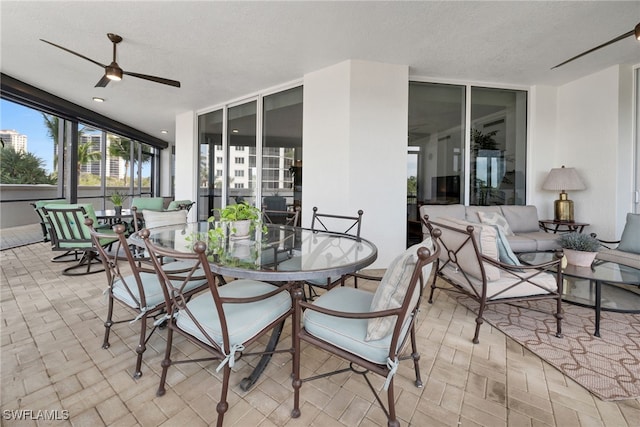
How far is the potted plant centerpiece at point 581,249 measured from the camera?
94.3 inches

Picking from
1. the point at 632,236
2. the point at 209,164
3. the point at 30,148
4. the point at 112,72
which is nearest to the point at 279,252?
the point at 112,72

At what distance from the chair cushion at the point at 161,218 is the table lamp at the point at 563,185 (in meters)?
4.92

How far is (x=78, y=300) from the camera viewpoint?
2.66m

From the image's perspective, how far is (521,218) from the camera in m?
4.03

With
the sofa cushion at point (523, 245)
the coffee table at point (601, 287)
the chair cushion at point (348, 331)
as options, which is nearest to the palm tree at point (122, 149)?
the chair cushion at point (348, 331)

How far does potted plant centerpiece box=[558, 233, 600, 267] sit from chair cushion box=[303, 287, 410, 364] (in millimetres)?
2125

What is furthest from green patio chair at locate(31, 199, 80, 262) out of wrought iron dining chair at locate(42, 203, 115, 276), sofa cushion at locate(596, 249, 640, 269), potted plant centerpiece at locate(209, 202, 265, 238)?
sofa cushion at locate(596, 249, 640, 269)

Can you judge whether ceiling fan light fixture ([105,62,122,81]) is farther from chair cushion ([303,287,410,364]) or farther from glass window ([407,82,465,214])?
glass window ([407,82,465,214])

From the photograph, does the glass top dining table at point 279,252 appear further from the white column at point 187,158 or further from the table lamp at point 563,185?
the white column at point 187,158

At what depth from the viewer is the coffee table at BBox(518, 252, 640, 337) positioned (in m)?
2.03

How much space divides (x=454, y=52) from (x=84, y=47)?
4.26 m

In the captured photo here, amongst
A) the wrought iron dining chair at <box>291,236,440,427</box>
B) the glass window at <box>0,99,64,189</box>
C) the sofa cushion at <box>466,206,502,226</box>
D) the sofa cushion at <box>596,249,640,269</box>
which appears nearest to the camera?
the wrought iron dining chair at <box>291,236,440,427</box>

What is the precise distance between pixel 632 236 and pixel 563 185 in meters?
1.10

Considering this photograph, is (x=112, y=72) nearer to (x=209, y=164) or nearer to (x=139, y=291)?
(x=139, y=291)
